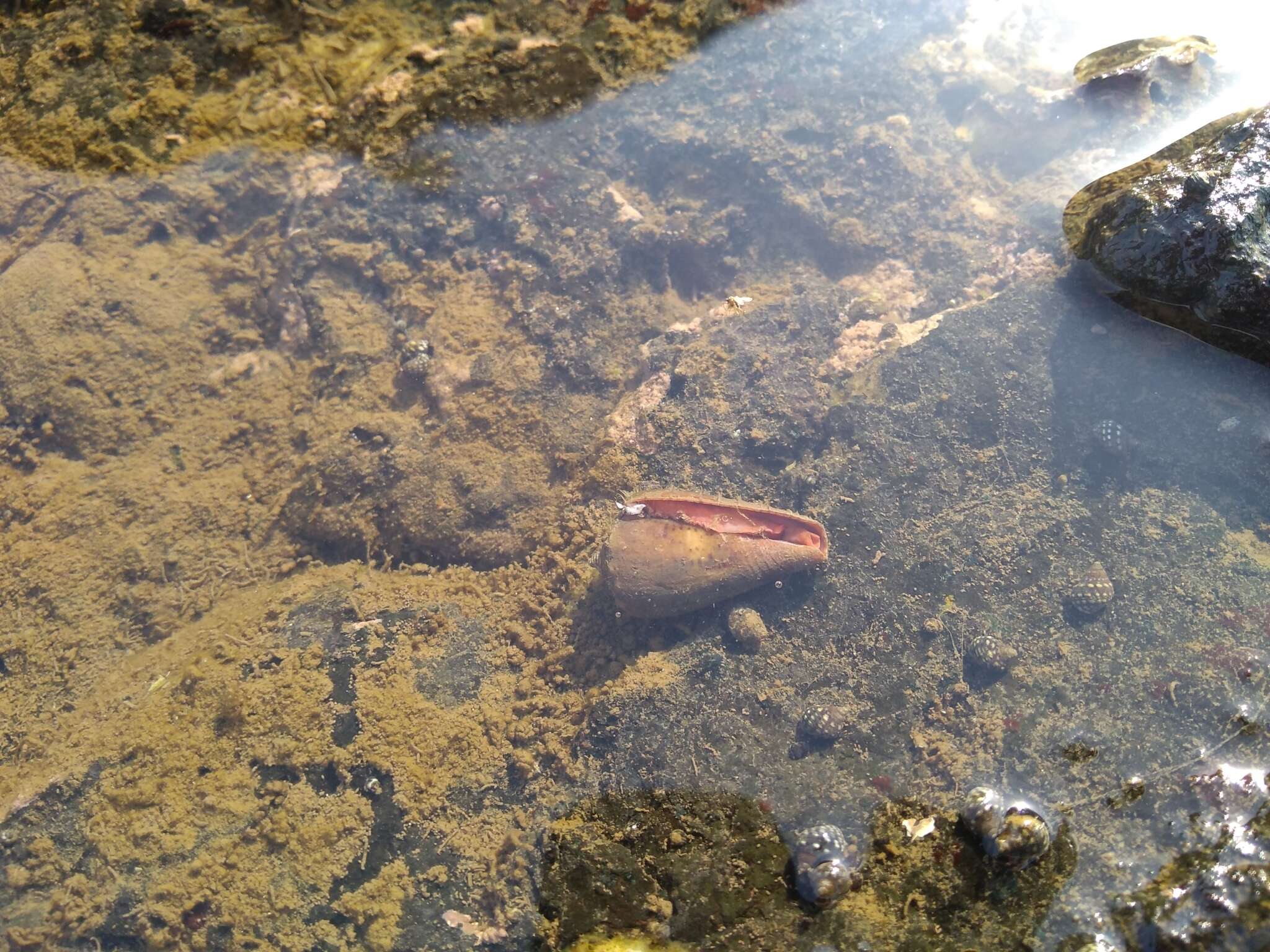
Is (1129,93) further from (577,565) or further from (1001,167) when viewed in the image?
(577,565)

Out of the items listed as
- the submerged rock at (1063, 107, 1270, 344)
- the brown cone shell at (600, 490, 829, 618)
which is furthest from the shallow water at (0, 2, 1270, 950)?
the submerged rock at (1063, 107, 1270, 344)

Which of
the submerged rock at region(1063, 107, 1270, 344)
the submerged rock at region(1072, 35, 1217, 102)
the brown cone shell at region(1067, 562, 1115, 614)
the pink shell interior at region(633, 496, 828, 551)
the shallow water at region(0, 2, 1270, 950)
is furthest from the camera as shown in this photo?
the submerged rock at region(1072, 35, 1217, 102)

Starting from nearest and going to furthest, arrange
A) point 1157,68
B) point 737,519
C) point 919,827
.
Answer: point 919,827 → point 737,519 → point 1157,68

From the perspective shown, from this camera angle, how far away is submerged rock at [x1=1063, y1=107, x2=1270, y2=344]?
3.33 m

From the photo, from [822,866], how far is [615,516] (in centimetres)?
222

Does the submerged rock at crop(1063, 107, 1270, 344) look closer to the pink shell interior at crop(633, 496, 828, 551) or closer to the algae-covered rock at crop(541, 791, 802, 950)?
the pink shell interior at crop(633, 496, 828, 551)

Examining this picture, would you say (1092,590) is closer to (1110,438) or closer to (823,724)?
(1110,438)

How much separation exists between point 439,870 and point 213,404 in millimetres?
3564

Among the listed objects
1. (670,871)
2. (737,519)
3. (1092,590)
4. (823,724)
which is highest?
(1092,590)

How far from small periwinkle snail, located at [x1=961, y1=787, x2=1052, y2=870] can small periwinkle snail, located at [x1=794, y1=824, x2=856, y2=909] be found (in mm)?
561

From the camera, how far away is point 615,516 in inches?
172

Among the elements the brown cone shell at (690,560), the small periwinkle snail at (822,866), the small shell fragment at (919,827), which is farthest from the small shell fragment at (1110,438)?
the small periwinkle snail at (822,866)

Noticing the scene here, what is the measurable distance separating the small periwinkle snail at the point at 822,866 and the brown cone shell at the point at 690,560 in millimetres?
1350

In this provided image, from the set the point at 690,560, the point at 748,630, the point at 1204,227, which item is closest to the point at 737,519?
the point at 690,560
